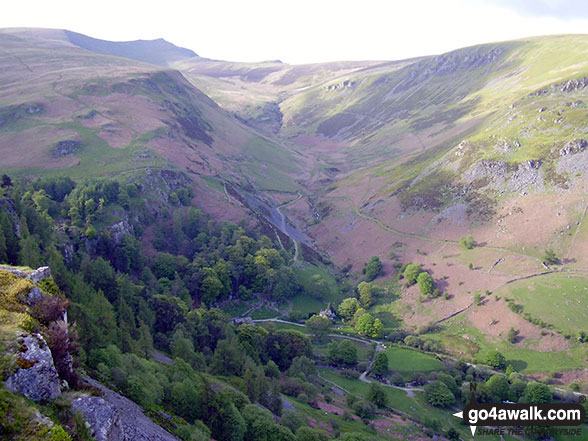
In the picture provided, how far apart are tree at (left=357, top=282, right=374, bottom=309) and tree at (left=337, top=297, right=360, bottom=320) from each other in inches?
148

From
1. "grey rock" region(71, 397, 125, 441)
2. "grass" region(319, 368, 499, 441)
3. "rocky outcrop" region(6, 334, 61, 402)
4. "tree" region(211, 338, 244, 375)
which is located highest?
"rocky outcrop" region(6, 334, 61, 402)

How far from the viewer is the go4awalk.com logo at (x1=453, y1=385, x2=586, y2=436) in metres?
57.2

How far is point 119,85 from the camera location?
549 ft

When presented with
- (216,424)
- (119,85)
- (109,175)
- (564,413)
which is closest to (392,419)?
(564,413)

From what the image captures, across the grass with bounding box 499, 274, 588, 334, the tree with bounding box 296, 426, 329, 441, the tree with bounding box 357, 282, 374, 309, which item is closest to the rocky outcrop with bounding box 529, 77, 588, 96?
the grass with bounding box 499, 274, 588, 334

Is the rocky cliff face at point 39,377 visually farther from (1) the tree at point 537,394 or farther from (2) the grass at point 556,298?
(2) the grass at point 556,298

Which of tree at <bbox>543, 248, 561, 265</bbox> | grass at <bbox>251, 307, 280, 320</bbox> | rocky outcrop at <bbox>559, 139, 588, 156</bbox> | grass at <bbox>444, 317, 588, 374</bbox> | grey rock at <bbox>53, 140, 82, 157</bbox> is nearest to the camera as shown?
grass at <bbox>444, 317, 588, 374</bbox>

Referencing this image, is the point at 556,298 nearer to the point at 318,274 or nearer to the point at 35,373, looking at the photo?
the point at 318,274

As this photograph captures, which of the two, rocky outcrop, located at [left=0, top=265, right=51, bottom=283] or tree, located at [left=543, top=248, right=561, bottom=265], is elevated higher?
rocky outcrop, located at [left=0, top=265, right=51, bottom=283]

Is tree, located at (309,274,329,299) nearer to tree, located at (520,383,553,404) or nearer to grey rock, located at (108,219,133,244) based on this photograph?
grey rock, located at (108,219,133,244)

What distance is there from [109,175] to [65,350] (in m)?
96.5

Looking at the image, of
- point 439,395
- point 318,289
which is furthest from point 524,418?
point 318,289

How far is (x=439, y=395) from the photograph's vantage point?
210 feet

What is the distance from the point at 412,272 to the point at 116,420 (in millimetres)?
90412
